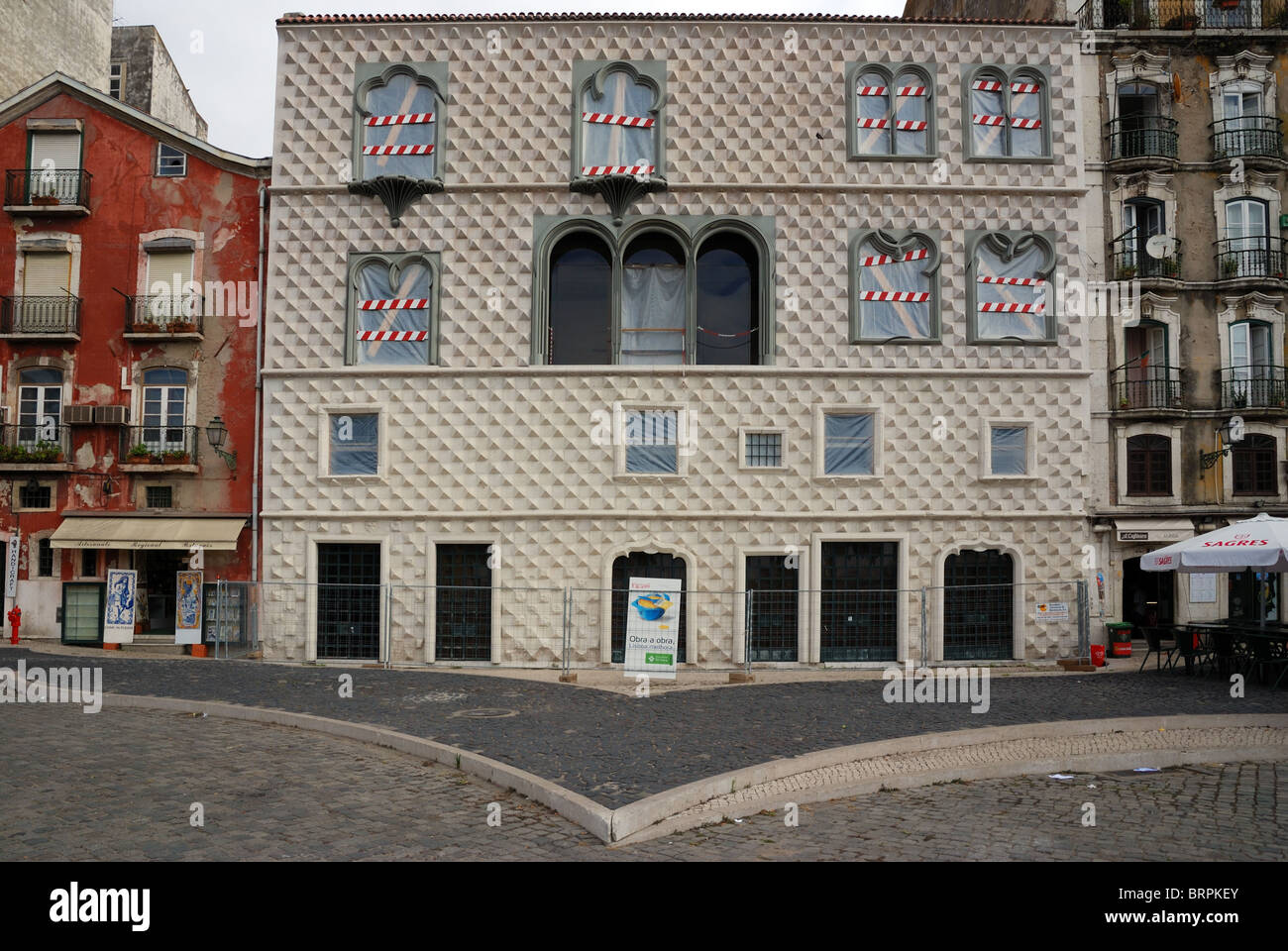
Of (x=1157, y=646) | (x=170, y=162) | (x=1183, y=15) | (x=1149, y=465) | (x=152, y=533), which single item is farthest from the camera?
(x=1183, y=15)

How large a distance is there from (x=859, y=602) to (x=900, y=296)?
24.2 feet

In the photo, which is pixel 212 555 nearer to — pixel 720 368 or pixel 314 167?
pixel 314 167

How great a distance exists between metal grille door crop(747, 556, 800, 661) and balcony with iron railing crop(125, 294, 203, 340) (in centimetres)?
1508

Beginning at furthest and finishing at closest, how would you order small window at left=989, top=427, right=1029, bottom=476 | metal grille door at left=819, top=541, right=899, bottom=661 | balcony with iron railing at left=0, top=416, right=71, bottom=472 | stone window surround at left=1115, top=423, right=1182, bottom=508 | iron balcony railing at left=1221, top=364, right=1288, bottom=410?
iron balcony railing at left=1221, top=364, right=1288, bottom=410
stone window surround at left=1115, top=423, right=1182, bottom=508
balcony with iron railing at left=0, top=416, right=71, bottom=472
small window at left=989, top=427, right=1029, bottom=476
metal grille door at left=819, top=541, right=899, bottom=661

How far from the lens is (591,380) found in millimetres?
22250

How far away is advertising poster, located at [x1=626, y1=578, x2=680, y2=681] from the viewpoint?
17.5 metres

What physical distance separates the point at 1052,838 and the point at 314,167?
2130cm

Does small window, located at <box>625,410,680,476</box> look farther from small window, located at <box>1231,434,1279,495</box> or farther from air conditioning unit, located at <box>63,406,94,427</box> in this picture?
small window, located at <box>1231,434,1279,495</box>

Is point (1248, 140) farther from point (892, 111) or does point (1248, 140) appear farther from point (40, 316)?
point (40, 316)

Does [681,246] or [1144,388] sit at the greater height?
[681,246]

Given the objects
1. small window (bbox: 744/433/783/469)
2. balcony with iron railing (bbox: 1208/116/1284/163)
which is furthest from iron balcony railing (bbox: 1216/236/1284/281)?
small window (bbox: 744/433/783/469)

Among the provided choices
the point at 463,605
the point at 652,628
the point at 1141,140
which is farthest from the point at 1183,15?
the point at 463,605

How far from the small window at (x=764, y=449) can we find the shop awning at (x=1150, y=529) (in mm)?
9575

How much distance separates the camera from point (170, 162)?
968 inches
